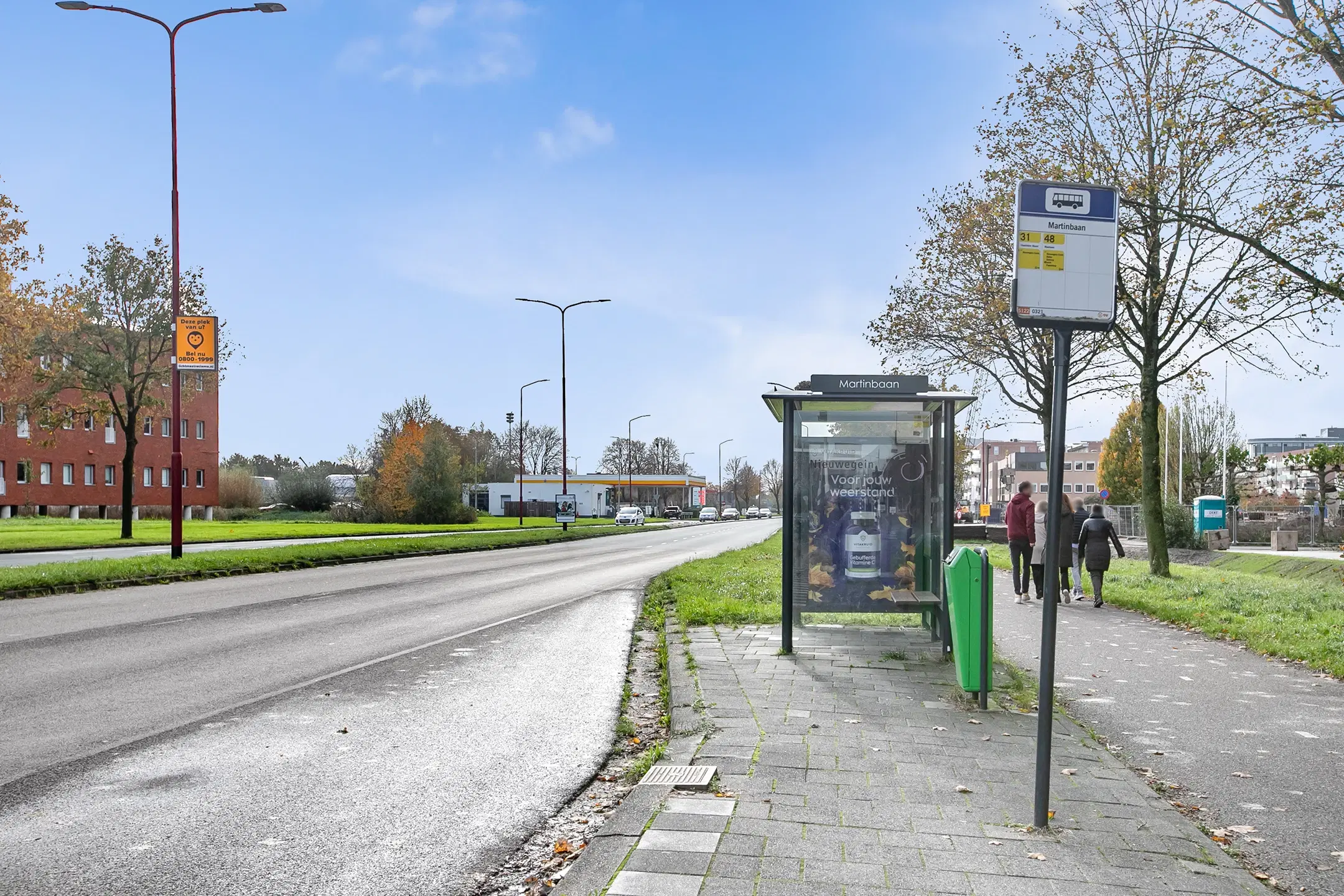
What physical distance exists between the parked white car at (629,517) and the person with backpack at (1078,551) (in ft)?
184

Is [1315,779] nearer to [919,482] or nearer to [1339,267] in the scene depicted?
[919,482]

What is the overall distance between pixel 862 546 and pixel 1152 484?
12520 millimetres

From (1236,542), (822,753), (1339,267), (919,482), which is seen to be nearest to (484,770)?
(822,753)

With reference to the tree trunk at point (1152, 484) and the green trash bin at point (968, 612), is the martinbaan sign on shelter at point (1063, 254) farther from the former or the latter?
the tree trunk at point (1152, 484)

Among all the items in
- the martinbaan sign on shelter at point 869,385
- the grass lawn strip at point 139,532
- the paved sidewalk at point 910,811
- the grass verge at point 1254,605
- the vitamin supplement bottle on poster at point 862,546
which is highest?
the martinbaan sign on shelter at point 869,385

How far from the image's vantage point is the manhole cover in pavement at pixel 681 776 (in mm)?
4934

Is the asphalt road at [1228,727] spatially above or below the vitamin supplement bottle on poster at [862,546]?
below

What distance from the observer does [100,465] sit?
68.1 m

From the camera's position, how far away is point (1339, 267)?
15375mm

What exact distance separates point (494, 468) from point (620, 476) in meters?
14.1

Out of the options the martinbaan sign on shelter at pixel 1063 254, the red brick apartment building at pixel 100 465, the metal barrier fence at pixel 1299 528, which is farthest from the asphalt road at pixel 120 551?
the metal barrier fence at pixel 1299 528

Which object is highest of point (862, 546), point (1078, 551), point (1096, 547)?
point (862, 546)

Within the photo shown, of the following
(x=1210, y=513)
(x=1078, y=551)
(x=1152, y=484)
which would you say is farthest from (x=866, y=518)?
(x=1210, y=513)

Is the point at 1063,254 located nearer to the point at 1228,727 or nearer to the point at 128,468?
the point at 1228,727
